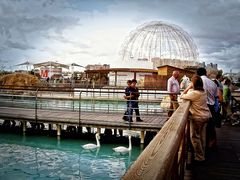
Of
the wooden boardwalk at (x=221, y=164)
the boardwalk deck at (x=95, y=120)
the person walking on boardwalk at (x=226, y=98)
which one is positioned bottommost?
the boardwalk deck at (x=95, y=120)

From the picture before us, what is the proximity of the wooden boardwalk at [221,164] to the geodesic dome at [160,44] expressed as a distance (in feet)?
174

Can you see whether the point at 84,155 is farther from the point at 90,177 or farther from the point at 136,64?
the point at 136,64

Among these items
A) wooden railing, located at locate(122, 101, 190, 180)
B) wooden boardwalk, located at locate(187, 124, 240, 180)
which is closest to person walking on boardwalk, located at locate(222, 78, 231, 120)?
wooden boardwalk, located at locate(187, 124, 240, 180)

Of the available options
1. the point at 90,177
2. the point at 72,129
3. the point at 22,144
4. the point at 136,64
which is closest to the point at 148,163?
the point at 90,177

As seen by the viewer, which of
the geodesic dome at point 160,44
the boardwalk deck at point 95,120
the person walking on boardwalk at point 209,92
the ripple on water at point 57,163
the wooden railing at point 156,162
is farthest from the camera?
the geodesic dome at point 160,44

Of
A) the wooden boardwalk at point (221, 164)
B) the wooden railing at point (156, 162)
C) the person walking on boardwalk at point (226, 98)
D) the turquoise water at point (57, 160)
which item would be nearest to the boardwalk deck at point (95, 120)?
the turquoise water at point (57, 160)

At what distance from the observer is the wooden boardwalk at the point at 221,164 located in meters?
5.20

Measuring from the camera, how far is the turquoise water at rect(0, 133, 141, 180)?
456 inches

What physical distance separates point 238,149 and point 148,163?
21.9 feet

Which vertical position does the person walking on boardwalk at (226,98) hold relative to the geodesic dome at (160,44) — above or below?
below

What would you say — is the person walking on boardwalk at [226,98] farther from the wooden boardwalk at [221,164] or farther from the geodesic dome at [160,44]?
the geodesic dome at [160,44]

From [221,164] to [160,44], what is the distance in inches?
2275

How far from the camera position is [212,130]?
724cm

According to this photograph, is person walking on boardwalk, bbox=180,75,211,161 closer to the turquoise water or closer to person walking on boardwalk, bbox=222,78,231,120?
the turquoise water
